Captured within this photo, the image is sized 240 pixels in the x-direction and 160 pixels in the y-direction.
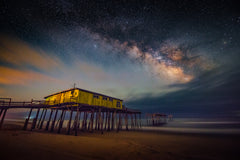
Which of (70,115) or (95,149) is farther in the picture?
(70,115)

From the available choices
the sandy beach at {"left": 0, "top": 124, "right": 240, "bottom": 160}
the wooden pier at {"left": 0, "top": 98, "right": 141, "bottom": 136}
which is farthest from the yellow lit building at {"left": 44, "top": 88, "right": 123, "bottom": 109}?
the sandy beach at {"left": 0, "top": 124, "right": 240, "bottom": 160}

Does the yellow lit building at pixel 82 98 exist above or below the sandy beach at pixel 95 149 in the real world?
above

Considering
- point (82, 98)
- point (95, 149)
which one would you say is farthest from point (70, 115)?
point (95, 149)

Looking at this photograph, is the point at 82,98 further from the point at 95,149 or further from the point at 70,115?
the point at 95,149

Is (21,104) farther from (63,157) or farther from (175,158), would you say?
(175,158)

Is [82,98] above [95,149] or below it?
Result: above

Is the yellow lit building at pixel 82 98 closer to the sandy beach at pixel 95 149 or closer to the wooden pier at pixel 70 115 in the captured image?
the wooden pier at pixel 70 115

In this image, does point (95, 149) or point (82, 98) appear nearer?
point (95, 149)

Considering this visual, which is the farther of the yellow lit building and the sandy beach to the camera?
the yellow lit building


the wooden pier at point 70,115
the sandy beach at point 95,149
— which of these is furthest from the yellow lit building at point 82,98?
the sandy beach at point 95,149

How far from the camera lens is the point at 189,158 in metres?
7.75

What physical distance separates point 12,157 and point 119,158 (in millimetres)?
6007

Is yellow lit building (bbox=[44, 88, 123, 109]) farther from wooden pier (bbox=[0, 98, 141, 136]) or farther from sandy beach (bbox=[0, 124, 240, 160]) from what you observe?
sandy beach (bbox=[0, 124, 240, 160])

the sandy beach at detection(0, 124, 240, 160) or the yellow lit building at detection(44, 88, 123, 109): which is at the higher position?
the yellow lit building at detection(44, 88, 123, 109)
